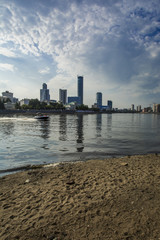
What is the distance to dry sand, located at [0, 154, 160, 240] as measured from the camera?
4637 mm

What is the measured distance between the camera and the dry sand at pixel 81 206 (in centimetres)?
464

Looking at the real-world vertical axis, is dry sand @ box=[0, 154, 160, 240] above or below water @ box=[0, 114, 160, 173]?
above

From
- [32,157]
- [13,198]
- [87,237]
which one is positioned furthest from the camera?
[32,157]

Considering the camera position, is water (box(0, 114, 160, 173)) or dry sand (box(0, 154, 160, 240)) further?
water (box(0, 114, 160, 173))

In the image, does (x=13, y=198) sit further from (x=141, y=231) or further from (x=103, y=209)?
(x=141, y=231)

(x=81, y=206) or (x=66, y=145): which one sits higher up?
(x=81, y=206)

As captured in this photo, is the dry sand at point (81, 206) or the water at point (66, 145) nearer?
the dry sand at point (81, 206)

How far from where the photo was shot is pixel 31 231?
4.67m

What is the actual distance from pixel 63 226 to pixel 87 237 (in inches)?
34.6

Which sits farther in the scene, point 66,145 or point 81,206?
point 66,145

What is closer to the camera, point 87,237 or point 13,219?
point 87,237

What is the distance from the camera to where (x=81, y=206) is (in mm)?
5914

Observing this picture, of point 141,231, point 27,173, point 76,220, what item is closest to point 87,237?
point 76,220

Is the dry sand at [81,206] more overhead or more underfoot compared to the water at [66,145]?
more overhead
